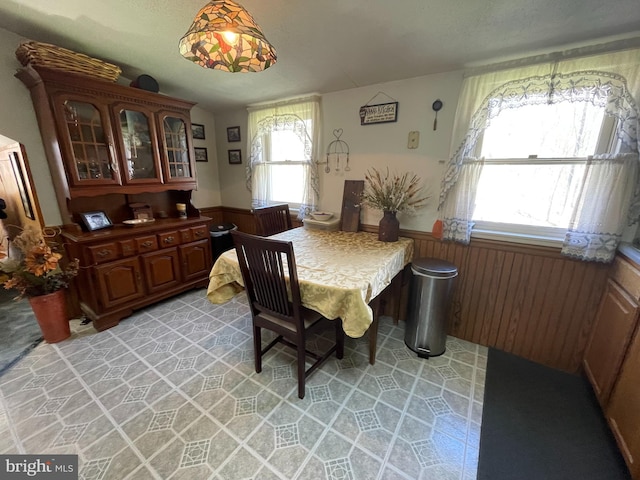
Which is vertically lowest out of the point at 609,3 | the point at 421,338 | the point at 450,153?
the point at 421,338

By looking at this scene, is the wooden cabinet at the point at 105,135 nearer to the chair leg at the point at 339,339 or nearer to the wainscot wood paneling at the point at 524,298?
the chair leg at the point at 339,339

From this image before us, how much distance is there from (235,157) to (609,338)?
389cm

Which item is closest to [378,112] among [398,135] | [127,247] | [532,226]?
[398,135]

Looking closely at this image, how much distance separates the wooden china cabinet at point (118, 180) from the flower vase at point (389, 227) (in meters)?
2.01

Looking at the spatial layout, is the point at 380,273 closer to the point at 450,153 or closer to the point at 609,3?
the point at 450,153

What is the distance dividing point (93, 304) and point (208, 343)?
1121mm

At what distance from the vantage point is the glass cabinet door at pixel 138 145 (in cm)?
232

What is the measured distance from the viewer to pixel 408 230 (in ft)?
7.64

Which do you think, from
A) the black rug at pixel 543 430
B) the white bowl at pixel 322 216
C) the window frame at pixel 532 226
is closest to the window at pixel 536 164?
the window frame at pixel 532 226

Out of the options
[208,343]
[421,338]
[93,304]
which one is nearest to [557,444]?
[421,338]

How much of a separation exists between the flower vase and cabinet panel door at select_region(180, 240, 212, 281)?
203 cm

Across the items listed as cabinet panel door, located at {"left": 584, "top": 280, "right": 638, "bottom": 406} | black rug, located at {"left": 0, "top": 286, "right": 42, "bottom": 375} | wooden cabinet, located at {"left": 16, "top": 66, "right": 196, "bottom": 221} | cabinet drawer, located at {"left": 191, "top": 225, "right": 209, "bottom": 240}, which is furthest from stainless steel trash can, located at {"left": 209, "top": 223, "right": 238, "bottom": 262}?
cabinet panel door, located at {"left": 584, "top": 280, "right": 638, "bottom": 406}

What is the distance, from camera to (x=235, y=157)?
11.3ft

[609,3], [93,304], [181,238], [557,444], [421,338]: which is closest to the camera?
[609,3]
